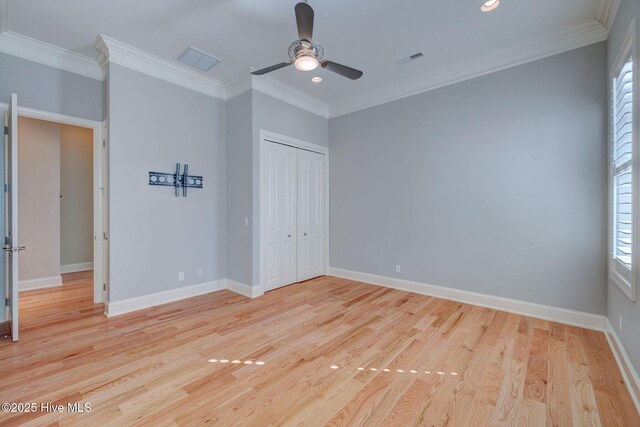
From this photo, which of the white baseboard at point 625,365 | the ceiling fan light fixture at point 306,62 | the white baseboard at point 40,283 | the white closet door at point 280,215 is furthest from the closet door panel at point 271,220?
the white baseboard at point 625,365

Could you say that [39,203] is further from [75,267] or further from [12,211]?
[12,211]

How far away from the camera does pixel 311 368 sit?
2277 millimetres

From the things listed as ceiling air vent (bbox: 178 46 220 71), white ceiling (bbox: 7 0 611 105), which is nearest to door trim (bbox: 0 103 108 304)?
white ceiling (bbox: 7 0 611 105)

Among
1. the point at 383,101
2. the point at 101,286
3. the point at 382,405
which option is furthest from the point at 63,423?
the point at 383,101

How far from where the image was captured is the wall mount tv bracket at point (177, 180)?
12.1ft

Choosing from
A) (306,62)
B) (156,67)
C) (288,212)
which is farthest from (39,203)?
(306,62)

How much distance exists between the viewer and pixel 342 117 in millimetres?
5156

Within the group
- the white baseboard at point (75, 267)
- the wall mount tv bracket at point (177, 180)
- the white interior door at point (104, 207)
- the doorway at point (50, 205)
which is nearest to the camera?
the doorway at point (50, 205)

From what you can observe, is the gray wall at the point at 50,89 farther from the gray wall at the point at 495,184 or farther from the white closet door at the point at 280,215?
the gray wall at the point at 495,184

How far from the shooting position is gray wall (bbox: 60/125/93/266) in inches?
217

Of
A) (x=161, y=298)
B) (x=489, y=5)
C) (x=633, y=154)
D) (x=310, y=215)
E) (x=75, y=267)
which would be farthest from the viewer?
(x=75, y=267)

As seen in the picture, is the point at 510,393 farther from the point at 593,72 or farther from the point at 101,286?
the point at 101,286

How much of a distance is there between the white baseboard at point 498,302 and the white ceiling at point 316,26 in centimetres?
311

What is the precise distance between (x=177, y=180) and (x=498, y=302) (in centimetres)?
464
